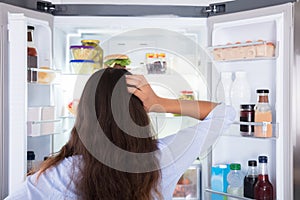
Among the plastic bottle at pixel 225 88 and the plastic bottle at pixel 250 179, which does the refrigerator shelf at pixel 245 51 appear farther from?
the plastic bottle at pixel 250 179

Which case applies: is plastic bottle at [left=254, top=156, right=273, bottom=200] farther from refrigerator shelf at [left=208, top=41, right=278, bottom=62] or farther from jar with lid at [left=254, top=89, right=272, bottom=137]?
refrigerator shelf at [left=208, top=41, right=278, bottom=62]

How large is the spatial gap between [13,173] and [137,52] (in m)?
0.71

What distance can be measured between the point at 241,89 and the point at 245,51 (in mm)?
150

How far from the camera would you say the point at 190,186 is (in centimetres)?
181

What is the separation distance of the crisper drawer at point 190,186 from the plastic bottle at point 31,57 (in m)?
0.72

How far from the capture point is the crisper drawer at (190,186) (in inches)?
70.7

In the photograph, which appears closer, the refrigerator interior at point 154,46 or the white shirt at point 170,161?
the white shirt at point 170,161

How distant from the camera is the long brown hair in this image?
826 millimetres

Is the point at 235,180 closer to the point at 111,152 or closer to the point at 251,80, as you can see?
the point at 251,80

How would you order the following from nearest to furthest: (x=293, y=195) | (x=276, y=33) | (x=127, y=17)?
(x=293, y=195) < (x=276, y=33) < (x=127, y=17)

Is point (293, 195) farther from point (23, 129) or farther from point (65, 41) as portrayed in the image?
point (65, 41)

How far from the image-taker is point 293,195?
143 centimetres

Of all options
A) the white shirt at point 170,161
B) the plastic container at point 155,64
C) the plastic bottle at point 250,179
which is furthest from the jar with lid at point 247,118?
the white shirt at point 170,161

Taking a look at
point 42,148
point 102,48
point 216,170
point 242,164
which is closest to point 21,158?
point 42,148
